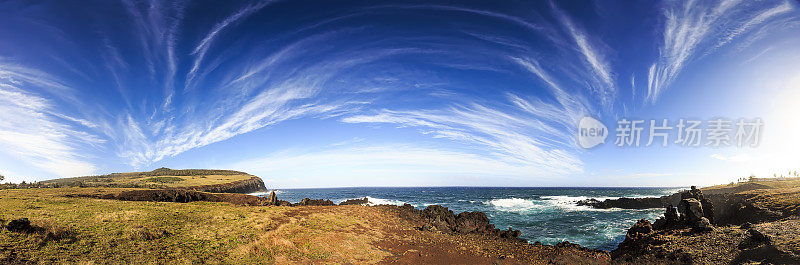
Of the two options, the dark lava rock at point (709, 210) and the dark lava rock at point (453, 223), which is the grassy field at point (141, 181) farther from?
the dark lava rock at point (709, 210)

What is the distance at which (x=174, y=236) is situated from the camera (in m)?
12.3

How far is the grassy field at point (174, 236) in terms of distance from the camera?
986 cm

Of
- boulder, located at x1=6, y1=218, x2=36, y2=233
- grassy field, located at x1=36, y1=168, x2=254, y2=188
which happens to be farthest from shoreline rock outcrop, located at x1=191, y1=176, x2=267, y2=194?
boulder, located at x1=6, y1=218, x2=36, y2=233

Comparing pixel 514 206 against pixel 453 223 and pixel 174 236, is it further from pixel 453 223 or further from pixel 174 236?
pixel 174 236

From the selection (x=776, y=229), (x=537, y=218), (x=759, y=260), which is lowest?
(x=537, y=218)

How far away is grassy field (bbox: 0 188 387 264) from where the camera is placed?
32.3ft

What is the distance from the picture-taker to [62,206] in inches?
547

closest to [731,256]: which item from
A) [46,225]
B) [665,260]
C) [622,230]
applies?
[665,260]

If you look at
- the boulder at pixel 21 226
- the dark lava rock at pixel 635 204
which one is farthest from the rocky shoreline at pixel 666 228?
the dark lava rock at pixel 635 204

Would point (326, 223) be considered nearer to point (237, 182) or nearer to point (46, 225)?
point (46, 225)

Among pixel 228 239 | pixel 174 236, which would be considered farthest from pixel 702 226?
pixel 174 236

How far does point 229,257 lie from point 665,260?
1945 cm

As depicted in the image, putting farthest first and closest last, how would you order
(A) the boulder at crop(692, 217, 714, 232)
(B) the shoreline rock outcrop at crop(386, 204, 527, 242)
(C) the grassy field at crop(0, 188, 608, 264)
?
Answer: (B) the shoreline rock outcrop at crop(386, 204, 527, 242), (A) the boulder at crop(692, 217, 714, 232), (C) the grassy field at crop(0, 188, 608, 264)

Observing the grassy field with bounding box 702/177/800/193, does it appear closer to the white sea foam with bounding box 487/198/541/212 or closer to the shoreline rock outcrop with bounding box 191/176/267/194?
the white sea foam with bounding box 487/198/541/212
